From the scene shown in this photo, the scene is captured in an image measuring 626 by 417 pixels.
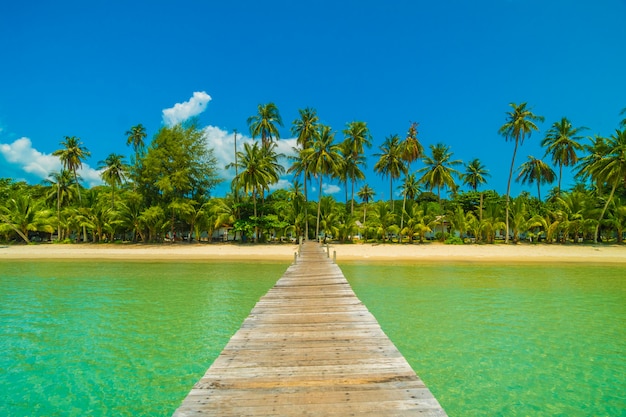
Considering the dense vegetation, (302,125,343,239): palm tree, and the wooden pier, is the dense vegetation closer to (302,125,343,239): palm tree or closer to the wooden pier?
(302,125,343,239): palm tree

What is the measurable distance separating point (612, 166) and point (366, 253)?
25.7 meters

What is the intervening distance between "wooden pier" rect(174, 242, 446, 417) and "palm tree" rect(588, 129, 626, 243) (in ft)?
127

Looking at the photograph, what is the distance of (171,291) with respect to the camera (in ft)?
45.8

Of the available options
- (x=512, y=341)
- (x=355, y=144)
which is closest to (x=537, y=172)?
(x=355, y=144)

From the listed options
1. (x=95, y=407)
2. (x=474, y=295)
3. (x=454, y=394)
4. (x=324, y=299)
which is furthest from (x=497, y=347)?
(x=95, y=407)

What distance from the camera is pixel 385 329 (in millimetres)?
8750

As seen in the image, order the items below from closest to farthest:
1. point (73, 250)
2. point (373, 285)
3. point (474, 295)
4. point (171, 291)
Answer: point (474, 295) < point (171, 291) < point (373, 285) < point (73, 250)

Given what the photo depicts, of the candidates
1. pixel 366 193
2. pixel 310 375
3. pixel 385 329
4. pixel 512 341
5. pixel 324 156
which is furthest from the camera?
pixel 366 193

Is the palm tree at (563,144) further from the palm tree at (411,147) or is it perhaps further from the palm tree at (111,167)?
the palm tree at (111,167)

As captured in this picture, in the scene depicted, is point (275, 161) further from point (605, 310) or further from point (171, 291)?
point (605, 310)

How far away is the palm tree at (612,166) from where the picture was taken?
3259cm

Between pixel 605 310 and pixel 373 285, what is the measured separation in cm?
789

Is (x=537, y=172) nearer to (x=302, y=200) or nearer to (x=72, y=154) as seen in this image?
(x=302, y=200)

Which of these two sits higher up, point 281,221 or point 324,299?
point 281,221
